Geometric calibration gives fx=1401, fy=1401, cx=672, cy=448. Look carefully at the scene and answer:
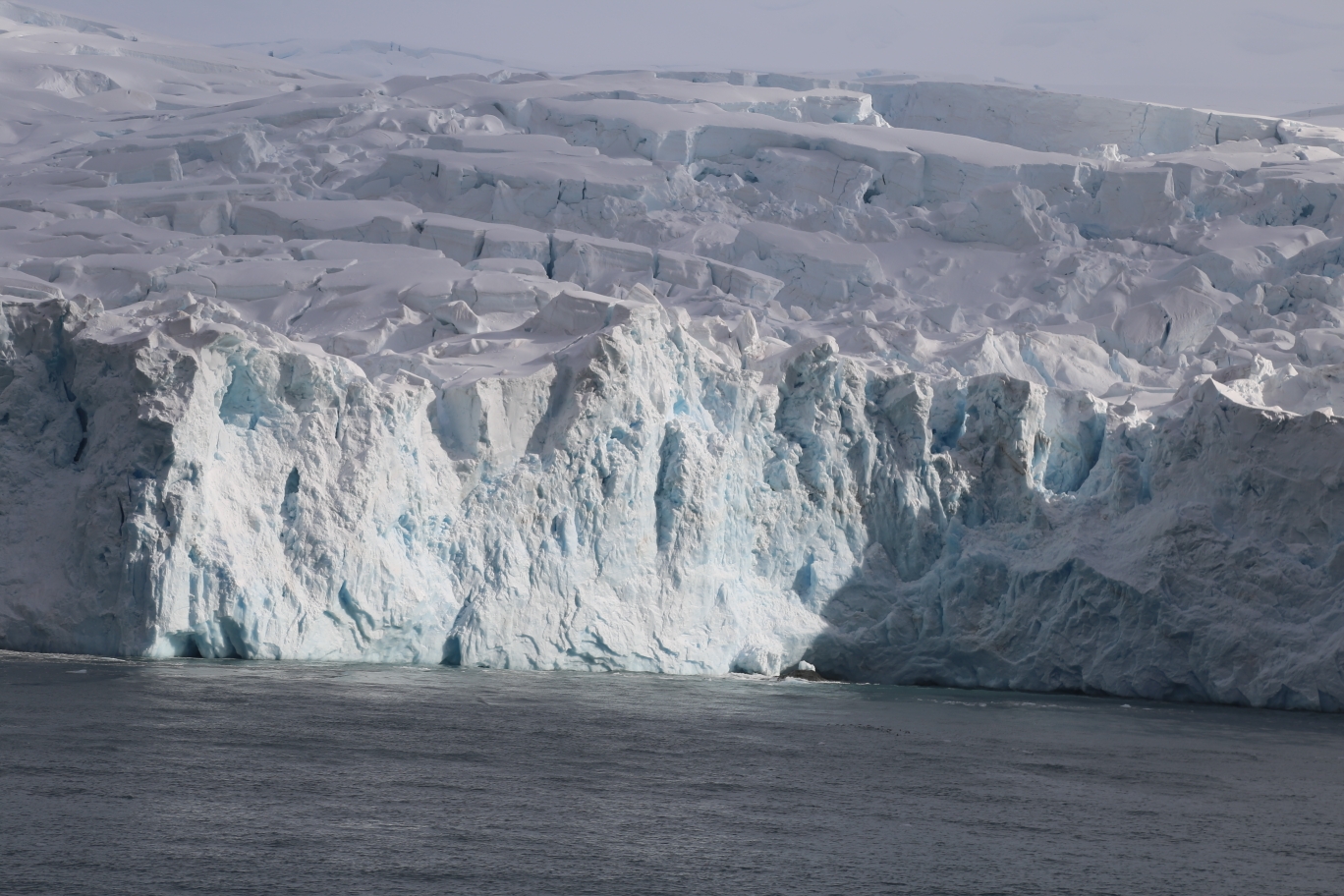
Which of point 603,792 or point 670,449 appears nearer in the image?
point 603,792

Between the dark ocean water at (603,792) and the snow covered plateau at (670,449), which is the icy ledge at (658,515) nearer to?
the snow covered plateau at (670,449)

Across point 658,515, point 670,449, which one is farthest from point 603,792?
point 670,449

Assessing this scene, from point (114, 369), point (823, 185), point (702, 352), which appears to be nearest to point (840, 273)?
point (823, 185)

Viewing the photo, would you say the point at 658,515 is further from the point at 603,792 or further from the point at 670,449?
the point at 603,792

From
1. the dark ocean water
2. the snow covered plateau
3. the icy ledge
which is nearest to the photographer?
the dark ocean water

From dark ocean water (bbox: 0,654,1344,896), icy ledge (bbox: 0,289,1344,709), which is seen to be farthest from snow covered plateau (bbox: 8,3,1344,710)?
dark ocean water (bbox: 0,654,1344,896)

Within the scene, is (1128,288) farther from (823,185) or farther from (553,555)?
(553,555)

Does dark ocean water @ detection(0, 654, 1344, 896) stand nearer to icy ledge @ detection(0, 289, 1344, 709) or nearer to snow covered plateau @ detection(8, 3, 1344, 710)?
icy ledge @ detection(0, 289, 1344, 709)
